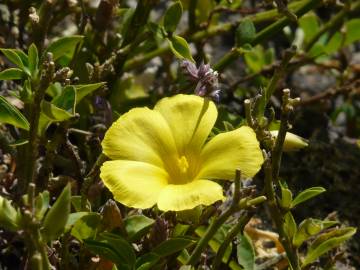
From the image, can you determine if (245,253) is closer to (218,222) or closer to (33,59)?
(218,222)

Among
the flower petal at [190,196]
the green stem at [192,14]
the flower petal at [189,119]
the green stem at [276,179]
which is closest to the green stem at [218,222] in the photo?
the flower petal at [190,196]

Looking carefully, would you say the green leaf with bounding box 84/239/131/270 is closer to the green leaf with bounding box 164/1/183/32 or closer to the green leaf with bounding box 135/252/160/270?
the green leaf with bounding box 135/252/160/270

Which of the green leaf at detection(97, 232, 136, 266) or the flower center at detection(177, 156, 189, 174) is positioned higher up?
the flower center at detection(177, 156, 189, 174)

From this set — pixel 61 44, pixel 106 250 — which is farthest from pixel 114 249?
pixel 61 44

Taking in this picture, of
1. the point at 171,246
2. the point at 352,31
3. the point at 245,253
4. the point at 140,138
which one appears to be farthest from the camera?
the point at 352,31

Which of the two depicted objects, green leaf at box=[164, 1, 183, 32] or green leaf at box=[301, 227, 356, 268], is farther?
green leaf at box=[164, 1, 183, 32]

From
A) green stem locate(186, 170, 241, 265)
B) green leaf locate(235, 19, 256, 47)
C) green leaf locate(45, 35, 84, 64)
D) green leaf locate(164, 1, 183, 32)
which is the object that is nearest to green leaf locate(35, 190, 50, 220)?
green stem locate(186, 170, 241, 265)

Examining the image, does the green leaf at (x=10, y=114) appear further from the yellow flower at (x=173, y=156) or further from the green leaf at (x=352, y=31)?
the green leaf at (x=352, y=31)
